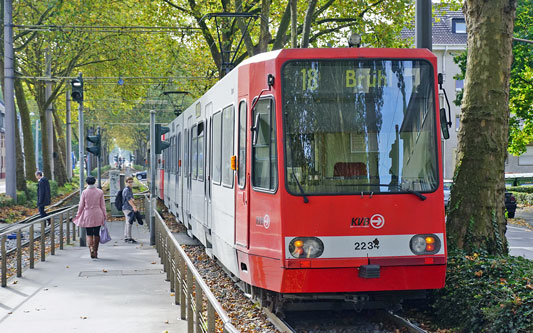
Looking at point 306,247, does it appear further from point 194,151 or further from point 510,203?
point 510,203

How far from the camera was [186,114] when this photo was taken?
19.0 m

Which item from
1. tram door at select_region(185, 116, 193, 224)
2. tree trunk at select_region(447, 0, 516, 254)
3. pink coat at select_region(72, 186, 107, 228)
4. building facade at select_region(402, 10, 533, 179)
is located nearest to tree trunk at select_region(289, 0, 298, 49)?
tram door at select_region(185, 116, 193, 224)

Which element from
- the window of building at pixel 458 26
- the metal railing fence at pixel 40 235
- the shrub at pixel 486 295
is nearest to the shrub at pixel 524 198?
the window of building at pixel 458 26

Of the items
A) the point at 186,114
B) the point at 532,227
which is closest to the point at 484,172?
the point at 186,114

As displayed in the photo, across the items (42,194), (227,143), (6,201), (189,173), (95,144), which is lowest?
(6,201)

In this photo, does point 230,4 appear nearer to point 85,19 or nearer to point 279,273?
point 85,19

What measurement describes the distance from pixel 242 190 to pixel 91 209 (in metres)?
6.54

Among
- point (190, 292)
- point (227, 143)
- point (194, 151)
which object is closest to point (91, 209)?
point (194, 151)

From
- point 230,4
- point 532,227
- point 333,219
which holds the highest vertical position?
point 230,4

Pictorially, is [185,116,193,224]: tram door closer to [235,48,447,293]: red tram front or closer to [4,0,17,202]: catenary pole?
[235,48,447,293]: red tram front

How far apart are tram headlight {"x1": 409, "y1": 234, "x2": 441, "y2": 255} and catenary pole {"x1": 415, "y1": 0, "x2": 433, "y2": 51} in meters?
3.76

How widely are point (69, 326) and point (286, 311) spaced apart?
2687 mm

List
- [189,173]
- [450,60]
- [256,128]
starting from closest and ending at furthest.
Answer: [256,128] → [189,173] → [450,60]

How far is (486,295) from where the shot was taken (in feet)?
27.5
